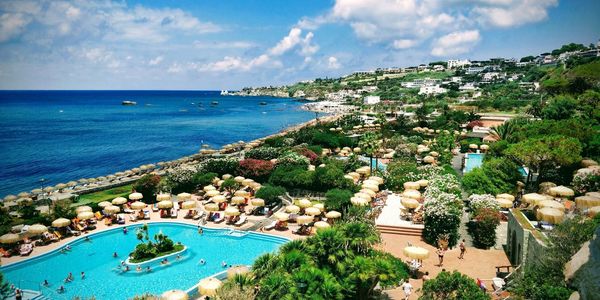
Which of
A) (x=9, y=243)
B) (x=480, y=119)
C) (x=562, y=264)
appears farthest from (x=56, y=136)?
(x=562, y=264)

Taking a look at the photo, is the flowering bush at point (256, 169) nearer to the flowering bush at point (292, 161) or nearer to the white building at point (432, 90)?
the flowering bush at point (292, 161)

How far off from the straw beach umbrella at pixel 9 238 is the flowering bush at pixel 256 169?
1701 centimetres

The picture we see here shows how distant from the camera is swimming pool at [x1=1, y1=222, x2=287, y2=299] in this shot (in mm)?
18078

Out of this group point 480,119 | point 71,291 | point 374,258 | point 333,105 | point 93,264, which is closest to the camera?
point 374,258

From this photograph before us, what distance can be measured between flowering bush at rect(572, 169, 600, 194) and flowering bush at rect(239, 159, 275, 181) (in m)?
22.6

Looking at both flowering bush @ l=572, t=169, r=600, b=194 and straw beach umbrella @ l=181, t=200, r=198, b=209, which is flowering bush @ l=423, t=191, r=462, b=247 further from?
straw beach umbrella @ l=181, t=200, r=198, b=209

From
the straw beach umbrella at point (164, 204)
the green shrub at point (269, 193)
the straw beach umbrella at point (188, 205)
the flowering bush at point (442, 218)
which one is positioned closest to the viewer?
the flowering bush at point (442, 218)

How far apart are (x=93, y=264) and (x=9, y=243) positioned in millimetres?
5623

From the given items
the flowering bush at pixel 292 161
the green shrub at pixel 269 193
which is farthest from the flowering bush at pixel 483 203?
the flowering bush at pixel 292 161

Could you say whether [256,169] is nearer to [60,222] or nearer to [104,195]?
[104,195]

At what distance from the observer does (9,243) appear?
21672mm

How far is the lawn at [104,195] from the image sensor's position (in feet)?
100

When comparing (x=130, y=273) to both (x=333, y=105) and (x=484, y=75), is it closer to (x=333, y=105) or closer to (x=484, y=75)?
(x=333, y=105)

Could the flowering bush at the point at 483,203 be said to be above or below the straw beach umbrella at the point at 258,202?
above
